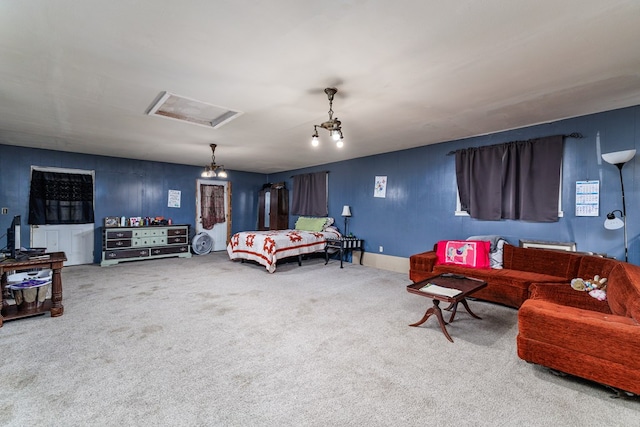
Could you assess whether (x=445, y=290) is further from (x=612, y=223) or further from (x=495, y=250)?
(x=612, y=223)

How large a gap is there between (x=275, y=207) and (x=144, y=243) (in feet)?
11.0

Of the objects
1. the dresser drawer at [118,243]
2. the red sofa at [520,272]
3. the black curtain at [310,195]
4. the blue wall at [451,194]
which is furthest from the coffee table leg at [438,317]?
the dresser drawer at [118,243]

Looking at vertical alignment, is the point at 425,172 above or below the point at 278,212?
above

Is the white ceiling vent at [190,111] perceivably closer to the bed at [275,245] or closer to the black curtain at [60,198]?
the bed at [275,245]

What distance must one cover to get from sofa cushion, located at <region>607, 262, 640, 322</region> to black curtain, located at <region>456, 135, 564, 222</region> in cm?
138

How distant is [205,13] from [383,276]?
456 cm

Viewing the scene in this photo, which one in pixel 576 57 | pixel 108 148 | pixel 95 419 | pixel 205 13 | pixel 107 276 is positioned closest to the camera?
pixel 95 419

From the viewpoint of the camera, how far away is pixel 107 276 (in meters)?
5.04

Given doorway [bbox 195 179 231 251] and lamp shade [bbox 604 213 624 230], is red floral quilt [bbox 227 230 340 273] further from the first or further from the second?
lamp shade [bbox 604 213 624 230]

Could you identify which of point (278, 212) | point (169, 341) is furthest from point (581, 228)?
point (278, 212)

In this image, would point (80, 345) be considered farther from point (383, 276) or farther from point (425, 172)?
point (425, 172)

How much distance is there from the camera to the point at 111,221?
21.0ft

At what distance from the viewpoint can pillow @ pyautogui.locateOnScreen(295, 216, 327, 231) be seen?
6953 mm

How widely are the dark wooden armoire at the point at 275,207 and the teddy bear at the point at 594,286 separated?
6485mm
